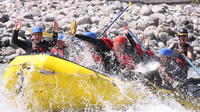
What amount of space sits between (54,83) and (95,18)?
10174mm

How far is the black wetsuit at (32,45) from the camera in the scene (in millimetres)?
6480

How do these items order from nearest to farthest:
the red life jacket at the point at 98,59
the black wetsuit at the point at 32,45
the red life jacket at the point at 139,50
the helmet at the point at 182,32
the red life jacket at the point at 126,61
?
the black wetsuit at the point at 32,45
the red life jacket at the point at 98,59
the red life jacket at the point at 126,61
the helmet at the point at 182,32
the red life jacket at the point at 139,50

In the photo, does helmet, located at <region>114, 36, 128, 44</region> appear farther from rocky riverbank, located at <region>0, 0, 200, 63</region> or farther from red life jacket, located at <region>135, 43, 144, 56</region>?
rocky riverbank, located at <region>0, 0, 200, 63</region>

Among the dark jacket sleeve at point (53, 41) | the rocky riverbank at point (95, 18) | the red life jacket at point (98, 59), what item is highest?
the dark jacket sleeve at point (53, 41)

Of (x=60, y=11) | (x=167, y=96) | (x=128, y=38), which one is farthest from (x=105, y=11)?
(x=167, y=96)

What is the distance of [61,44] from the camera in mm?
7152

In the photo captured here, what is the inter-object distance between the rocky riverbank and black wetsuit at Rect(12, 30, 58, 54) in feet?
14.2

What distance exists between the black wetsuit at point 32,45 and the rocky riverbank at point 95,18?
4315mm

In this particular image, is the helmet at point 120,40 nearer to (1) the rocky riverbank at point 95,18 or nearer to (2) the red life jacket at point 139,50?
(2) the red life jacket at point 139,50

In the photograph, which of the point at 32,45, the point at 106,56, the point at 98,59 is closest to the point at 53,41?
the point at 32,45

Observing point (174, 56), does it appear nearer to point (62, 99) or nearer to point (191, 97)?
point (191, 97)

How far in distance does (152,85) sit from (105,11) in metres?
11.5

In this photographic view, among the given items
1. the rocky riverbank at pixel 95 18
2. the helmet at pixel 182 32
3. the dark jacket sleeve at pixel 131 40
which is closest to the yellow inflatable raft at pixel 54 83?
the dark jacket sleeve at pixel 131 40

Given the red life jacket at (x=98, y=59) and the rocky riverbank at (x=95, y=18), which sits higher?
the red life jacket at (x=98, y=59)
